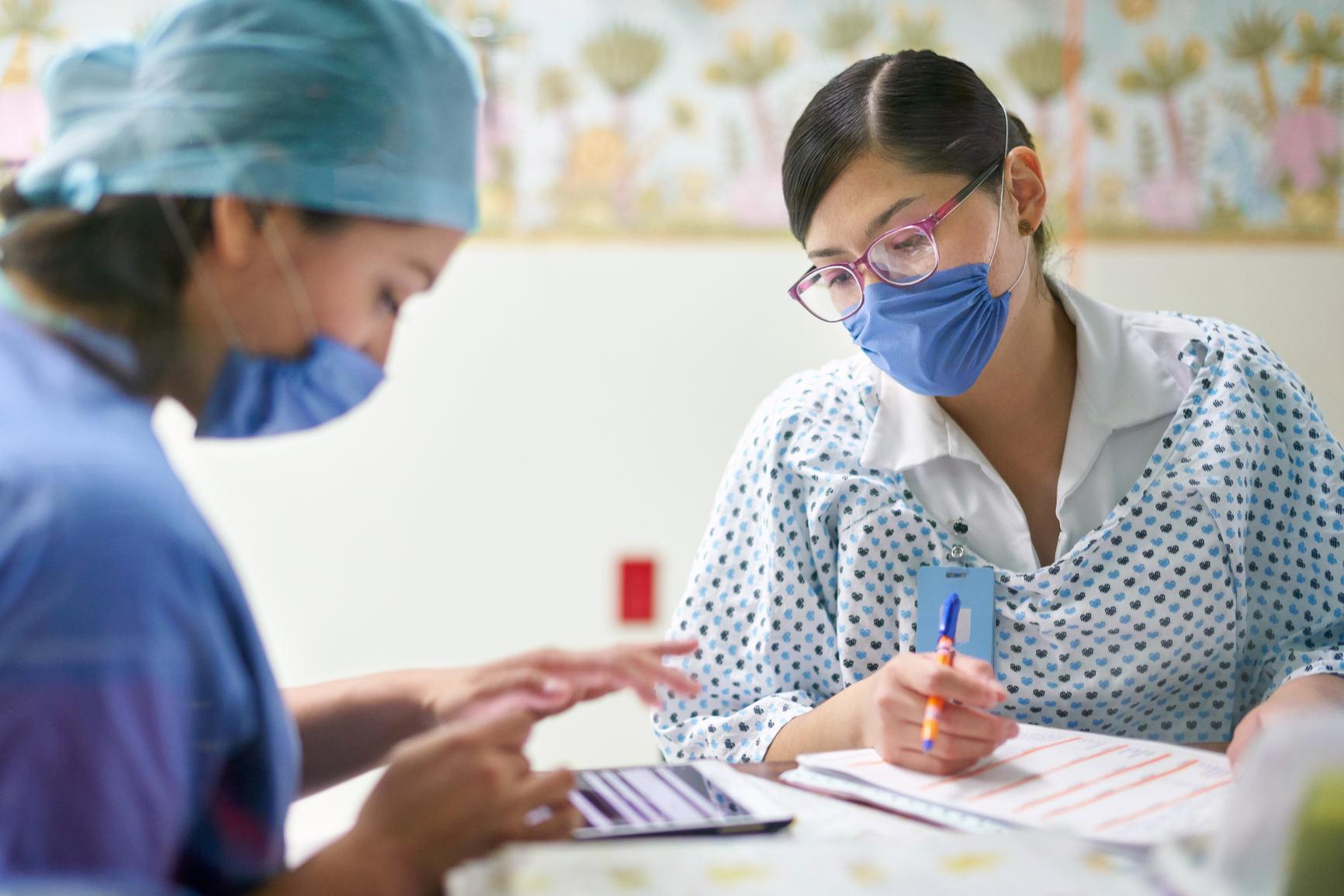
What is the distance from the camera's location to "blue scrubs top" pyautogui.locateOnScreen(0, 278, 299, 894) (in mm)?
449

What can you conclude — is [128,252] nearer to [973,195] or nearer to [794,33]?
[973,195]

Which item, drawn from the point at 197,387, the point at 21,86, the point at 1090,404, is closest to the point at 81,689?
the point at 197,387

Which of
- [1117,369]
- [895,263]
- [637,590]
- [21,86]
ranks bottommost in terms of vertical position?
[637,590]

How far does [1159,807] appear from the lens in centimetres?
72

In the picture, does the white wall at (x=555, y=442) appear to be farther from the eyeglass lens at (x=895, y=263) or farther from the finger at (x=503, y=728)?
the eyeglass lens at (x=895, y=263)

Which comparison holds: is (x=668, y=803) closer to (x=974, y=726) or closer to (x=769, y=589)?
(x=974, y=726)

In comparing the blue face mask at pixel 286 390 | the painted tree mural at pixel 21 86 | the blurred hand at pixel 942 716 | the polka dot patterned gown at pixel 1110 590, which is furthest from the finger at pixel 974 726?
the painted tree mural at pixel 21 86

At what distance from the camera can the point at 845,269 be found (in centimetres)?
114

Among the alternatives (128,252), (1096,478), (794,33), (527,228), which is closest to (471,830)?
(128,252)

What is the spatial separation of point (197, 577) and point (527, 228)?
143cm

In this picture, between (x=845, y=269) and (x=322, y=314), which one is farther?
(x=845, y=269)

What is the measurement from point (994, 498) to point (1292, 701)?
0.35 metres

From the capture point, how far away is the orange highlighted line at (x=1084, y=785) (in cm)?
74

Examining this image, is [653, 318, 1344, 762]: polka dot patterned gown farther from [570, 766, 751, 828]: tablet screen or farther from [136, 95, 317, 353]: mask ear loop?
[136, 95, 317, 353]: mask ear loop
